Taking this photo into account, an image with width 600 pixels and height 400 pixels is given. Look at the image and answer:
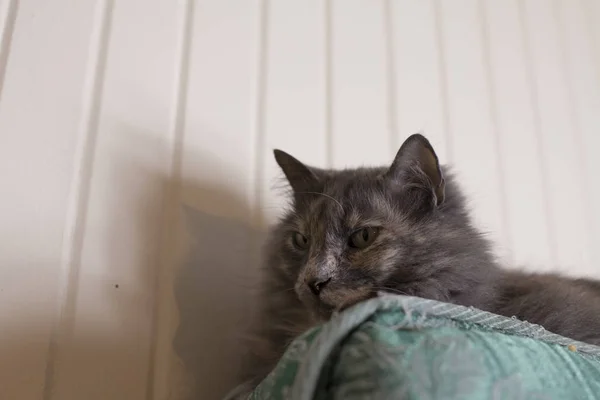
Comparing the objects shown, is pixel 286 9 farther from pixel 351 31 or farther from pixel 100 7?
pixel 100 7

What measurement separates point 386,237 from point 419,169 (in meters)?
0.15

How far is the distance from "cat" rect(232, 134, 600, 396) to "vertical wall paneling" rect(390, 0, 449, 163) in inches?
18.9

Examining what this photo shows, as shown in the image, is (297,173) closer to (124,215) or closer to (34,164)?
(124,215)

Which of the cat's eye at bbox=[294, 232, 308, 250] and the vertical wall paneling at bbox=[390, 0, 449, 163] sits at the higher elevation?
the vertical wall paneling at bbox=[390, 0, 449, 163]

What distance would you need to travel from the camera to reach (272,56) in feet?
4.71

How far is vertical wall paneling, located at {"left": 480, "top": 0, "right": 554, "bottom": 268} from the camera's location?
67.2 inches

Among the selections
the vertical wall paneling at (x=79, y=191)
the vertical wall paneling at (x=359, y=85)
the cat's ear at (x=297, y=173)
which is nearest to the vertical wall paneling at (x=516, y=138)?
the vertical wall paneling at (x=359, y=85)

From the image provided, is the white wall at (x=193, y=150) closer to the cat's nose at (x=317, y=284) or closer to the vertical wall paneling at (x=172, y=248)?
the vertical wall paneling at (x=172, y=248)

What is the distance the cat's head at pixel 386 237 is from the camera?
37.6 inches

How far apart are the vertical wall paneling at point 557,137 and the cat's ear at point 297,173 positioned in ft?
3.24

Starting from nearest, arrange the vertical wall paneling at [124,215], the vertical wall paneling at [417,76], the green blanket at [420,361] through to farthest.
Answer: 1. the green blanket at [420,361]
2. the vertical wall paneling at [124,215]
3. the vertical wall paneling at [417,76]

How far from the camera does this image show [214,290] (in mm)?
1239

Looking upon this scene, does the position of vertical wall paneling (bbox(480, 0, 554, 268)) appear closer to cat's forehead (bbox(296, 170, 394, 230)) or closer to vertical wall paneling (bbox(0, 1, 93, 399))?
cat's forehead (bbox(296, 170, 394, 230))

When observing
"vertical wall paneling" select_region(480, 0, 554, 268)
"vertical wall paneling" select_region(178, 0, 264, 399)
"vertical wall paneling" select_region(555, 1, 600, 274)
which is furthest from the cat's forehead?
"vertical wall paneling" select_region(555, 1, 600, 274)
